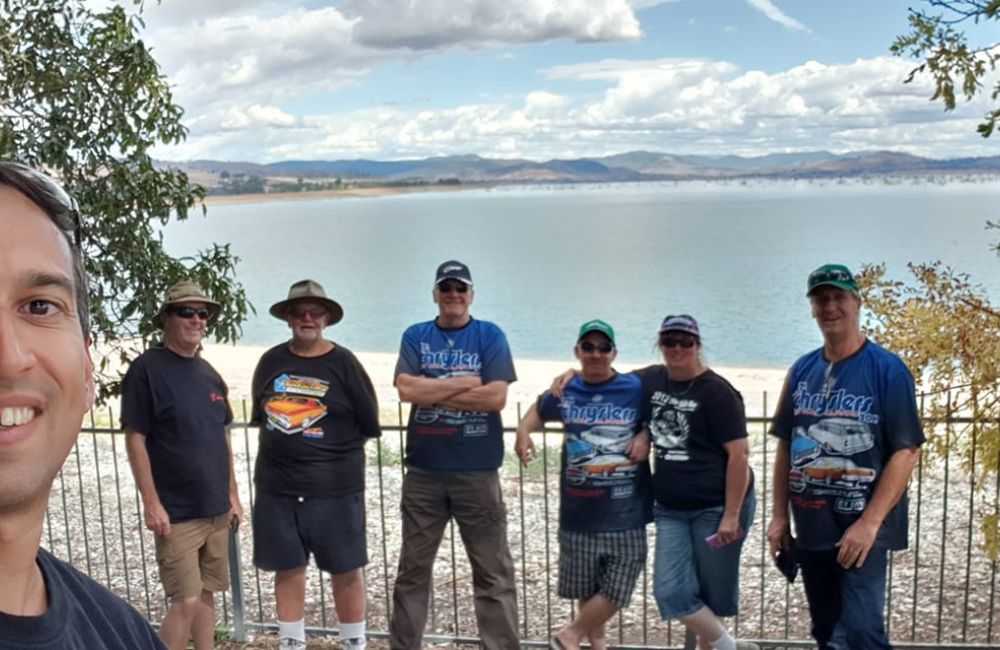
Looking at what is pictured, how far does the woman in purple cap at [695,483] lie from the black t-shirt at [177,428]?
2.37m

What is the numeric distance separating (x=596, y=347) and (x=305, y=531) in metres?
1.93

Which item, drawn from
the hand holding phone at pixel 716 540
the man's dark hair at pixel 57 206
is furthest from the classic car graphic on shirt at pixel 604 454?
the man's dark hair at pixel 57 206

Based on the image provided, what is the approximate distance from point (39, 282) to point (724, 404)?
3883 mm

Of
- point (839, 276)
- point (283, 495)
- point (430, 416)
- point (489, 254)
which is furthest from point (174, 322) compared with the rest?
point (489, 254)

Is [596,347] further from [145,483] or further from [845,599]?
[145,483]

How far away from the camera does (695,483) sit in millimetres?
4793

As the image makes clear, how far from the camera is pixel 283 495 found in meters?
5.21

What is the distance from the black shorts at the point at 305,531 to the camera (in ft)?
17.1

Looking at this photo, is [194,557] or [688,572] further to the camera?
[194,557]

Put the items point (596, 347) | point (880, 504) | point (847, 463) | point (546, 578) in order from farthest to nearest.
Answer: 1. point (546, 578)
2. point (596, 347)
3. point (847, 463)
4. point (880, 504)

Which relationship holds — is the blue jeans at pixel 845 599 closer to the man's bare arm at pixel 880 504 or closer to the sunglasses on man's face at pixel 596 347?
the man's bare arm at pixel 880 504

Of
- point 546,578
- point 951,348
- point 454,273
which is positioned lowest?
point 546,578

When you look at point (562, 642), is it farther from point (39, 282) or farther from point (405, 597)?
point (39, 282)

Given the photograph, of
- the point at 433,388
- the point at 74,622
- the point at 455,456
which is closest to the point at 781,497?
the point at 455,456
